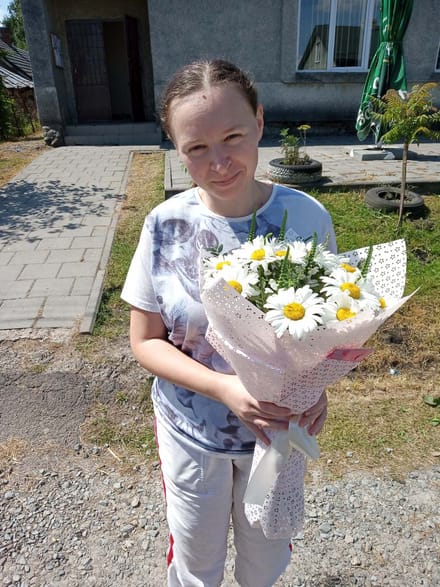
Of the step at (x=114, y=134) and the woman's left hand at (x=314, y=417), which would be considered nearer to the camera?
A: the woman's left hand at (x=314, y=417)

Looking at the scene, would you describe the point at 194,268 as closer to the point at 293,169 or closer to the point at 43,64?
the point at 293,169

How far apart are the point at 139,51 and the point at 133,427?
12.7 meters

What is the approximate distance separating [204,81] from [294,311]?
676 millimetres

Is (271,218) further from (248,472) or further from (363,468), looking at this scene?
(363,468)

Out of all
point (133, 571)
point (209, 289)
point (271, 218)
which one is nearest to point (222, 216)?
point (271, 218)

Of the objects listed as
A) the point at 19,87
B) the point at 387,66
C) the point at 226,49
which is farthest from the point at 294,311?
the point at 19,87

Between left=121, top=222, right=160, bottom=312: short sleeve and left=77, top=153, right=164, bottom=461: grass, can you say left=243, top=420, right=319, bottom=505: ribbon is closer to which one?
left=121, top=222, right=160, bottom=312: short sleeve

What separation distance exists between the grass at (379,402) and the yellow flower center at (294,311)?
1809 mm

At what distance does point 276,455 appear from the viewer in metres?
1.20

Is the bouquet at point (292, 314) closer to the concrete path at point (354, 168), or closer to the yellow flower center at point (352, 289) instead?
the yellow flower center at point (352, 289)

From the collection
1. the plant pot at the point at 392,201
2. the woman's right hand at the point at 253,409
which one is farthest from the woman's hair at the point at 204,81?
the plant pot at the point at 392,201

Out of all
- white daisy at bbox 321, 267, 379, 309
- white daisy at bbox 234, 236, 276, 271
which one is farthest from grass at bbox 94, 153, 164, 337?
white daisy at bbox 321, 267, 379, 309

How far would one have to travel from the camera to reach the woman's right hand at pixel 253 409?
1122mm

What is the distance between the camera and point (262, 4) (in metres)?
10.4
